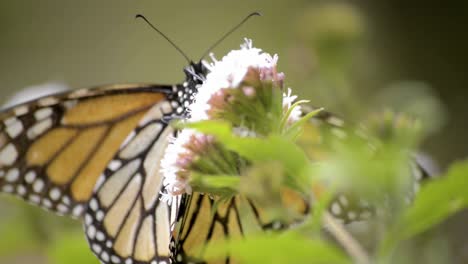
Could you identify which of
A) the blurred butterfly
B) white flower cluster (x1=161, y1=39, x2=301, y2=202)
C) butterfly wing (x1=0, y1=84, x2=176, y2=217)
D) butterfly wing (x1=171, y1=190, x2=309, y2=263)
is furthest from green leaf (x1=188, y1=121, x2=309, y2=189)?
butterfly wing (x1=0, y1=84, x2=176, y2=217)

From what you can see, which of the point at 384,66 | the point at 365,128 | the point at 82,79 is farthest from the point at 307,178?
the point at 82,79

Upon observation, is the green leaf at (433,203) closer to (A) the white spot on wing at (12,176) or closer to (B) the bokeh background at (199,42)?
(A) the white spot on wing at (12,176)

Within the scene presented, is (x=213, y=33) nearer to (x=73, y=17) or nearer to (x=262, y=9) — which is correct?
(x=262, y=9)

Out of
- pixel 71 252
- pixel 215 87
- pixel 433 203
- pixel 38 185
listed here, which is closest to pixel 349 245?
pixel 433 203

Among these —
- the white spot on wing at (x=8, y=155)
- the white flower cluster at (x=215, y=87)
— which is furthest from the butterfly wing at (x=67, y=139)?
the white flower cluster at (x=215, y=87)

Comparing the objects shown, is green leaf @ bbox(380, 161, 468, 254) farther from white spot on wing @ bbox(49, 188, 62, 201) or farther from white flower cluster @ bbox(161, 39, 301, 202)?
white spot on wing @ bbox(49, 188, 62, 201)

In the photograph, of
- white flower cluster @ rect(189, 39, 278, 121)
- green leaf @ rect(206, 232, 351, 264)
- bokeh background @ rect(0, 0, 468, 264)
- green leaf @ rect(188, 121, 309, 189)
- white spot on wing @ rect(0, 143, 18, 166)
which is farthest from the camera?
bokeh background @ rect(0, 0, 468, 264)
